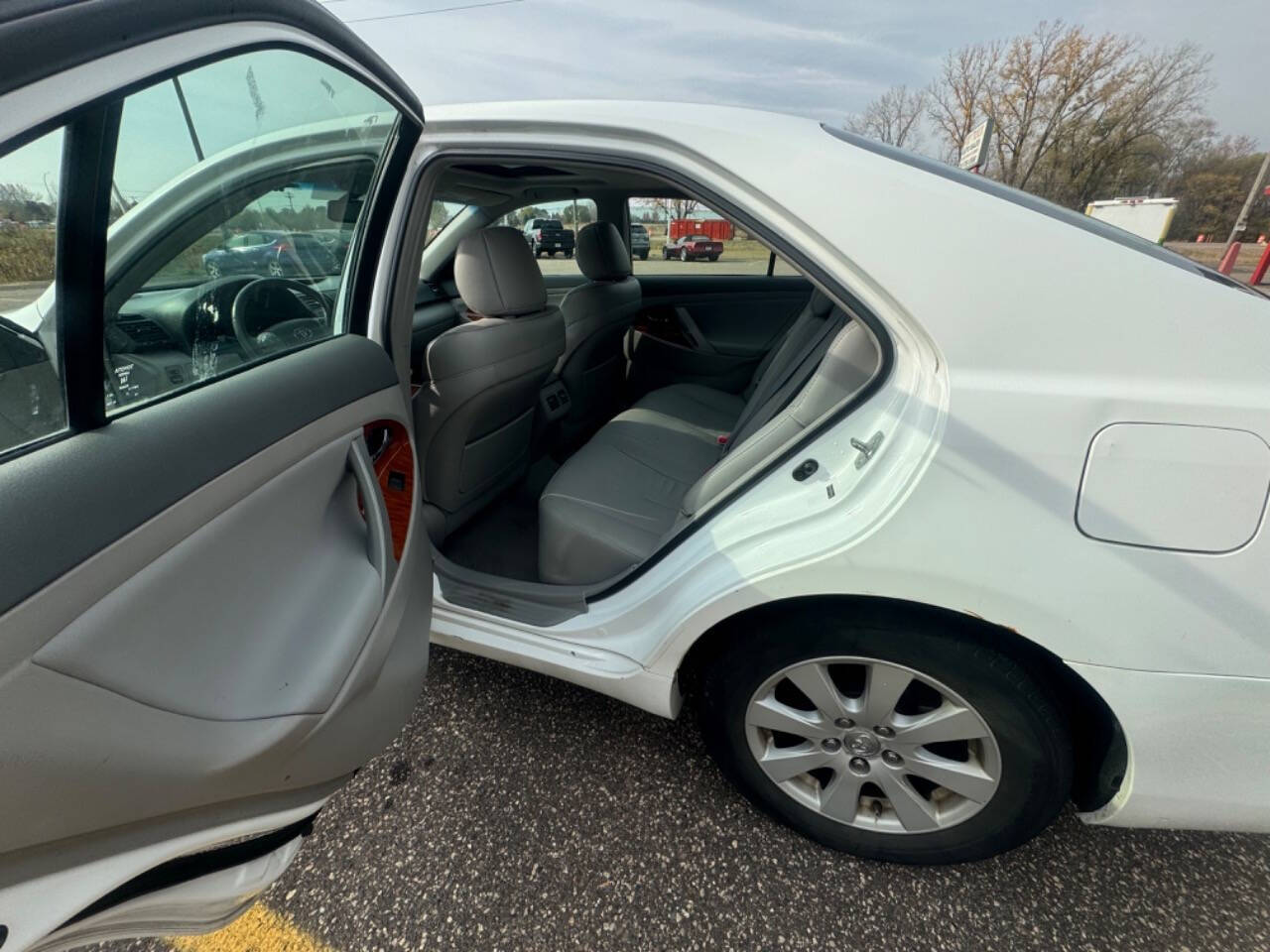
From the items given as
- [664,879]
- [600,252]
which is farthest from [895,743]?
[600,252]

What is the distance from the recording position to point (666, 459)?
84.6 inches

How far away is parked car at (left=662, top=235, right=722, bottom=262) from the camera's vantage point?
3.63m

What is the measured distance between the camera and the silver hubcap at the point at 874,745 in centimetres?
119

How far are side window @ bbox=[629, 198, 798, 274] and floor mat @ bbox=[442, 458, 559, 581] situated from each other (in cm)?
177

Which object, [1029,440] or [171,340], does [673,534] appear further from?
[171,340]

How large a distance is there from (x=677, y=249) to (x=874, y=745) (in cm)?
330

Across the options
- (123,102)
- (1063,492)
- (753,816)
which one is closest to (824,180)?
(1063,492)

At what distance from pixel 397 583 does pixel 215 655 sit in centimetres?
43

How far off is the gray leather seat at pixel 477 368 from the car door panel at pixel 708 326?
170cm

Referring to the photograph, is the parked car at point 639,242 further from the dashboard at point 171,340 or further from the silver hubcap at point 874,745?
the silver hubcap at point 874,745

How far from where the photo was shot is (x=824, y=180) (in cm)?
105

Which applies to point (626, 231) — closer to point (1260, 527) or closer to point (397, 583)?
point (397, 583)

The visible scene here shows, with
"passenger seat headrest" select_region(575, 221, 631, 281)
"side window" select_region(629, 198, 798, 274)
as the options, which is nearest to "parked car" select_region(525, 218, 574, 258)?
"passenger seat headrest" select_region(575, 221, 631, 281)

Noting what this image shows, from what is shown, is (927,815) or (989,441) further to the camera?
(927,815)
